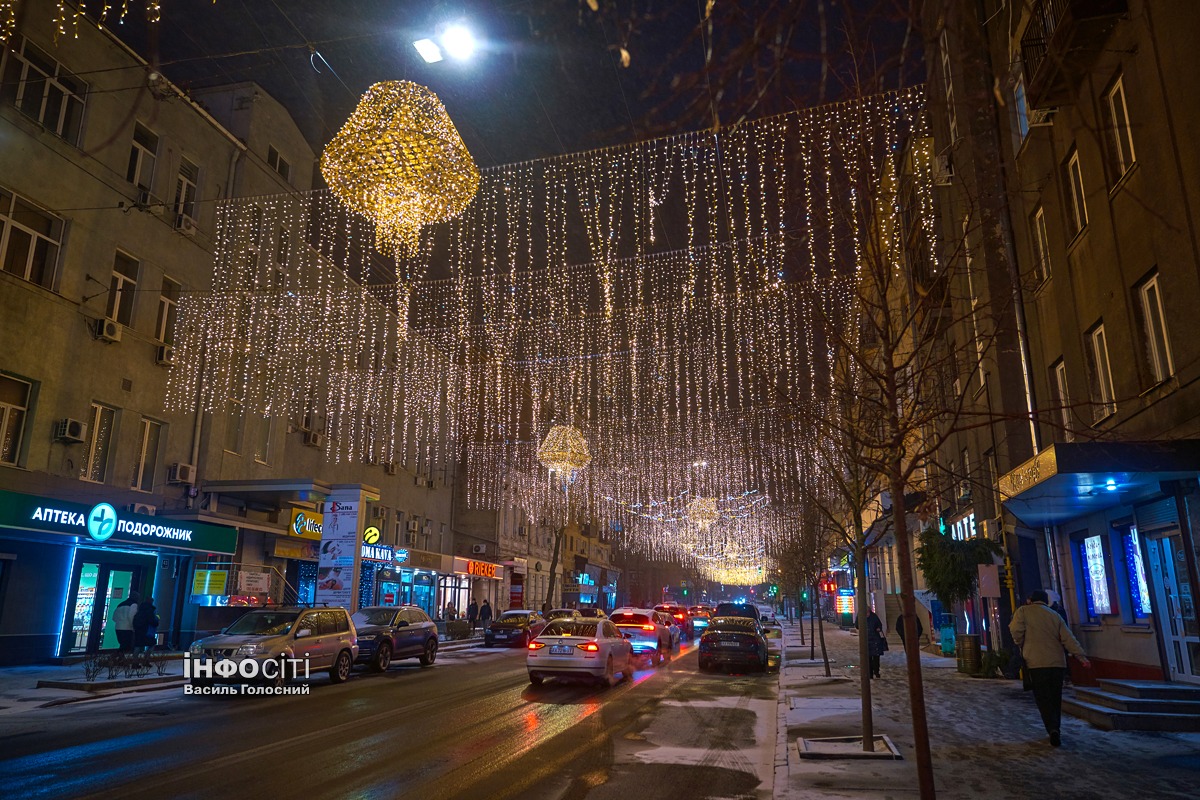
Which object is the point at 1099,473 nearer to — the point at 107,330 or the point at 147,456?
the point at 107,330

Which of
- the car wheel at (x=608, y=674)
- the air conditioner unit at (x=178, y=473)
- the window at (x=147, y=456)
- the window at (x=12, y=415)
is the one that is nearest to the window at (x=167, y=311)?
the window at (x=147, y=456)

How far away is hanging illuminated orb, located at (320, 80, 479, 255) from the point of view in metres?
11.7

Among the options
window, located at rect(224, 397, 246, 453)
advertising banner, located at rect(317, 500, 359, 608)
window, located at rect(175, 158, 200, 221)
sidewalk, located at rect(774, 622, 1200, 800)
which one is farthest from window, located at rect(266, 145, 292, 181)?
sidewalk, located at rect(774, 622, 1200, 800)

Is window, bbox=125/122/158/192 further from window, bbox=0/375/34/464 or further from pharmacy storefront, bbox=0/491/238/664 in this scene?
pharmacy storefront, bbox=0/491/238/664

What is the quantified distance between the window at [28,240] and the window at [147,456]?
536cm

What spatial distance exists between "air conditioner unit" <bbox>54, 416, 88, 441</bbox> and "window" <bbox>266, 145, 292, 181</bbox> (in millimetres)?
12916

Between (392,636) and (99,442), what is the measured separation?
10409 millimetres

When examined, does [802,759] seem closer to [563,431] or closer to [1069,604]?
[1069,604]

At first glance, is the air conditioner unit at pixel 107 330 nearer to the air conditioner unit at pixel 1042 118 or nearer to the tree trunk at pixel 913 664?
the tree trunk at pixel 913 664

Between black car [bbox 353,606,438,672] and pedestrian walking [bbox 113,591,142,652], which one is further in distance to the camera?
black car [bbox 353,606,438,672]

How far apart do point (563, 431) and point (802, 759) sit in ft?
73.7

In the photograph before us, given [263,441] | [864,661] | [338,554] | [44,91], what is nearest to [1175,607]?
[864,661]

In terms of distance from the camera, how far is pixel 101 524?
790 inches

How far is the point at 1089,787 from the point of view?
25.7 feet
